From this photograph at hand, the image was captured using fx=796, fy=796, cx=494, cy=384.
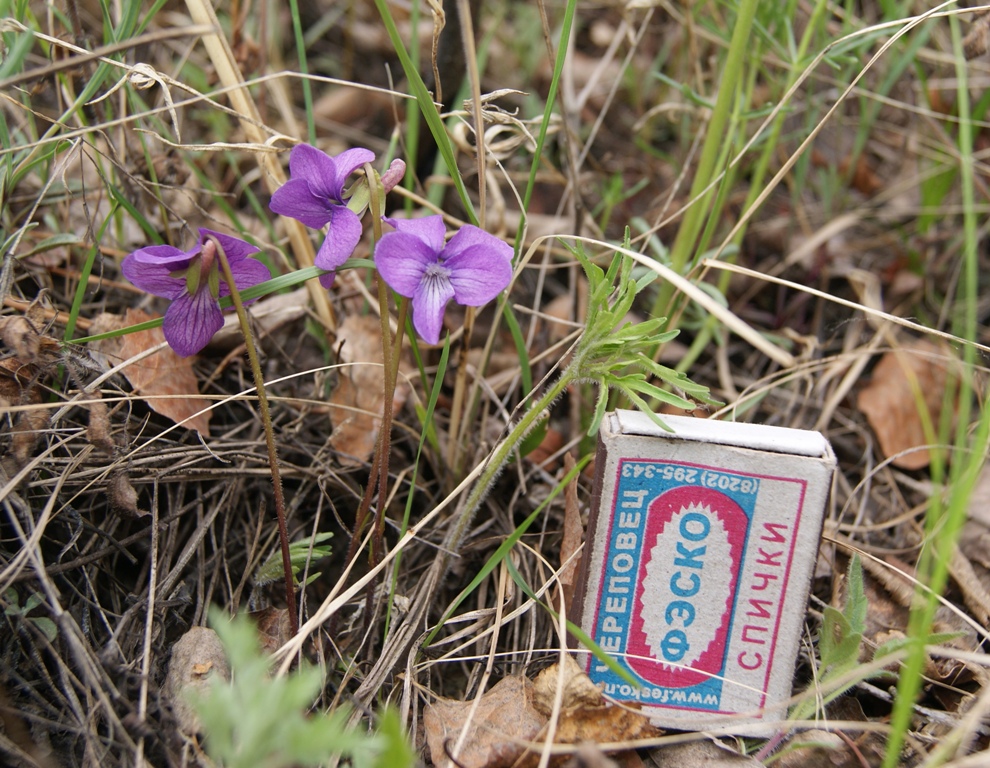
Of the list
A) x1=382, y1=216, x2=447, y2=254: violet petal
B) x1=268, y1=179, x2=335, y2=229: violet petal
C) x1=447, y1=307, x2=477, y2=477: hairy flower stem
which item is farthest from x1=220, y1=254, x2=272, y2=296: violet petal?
x1=447, y1=307, x2=477, y2=477: hairy flower stem

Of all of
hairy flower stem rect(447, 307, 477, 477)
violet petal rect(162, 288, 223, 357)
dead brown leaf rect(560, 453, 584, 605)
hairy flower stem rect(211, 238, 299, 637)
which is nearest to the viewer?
hairy flower stem rect(211, 238, 299, 637)

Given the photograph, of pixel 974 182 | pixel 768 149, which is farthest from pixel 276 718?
pixel 974 182

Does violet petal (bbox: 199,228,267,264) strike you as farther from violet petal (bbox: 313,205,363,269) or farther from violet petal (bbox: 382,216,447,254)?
violet petal (bbox: 382,216,447,254)

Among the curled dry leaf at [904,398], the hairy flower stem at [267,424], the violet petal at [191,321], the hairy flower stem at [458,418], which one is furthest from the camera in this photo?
the curled dry leaf at [904,398]

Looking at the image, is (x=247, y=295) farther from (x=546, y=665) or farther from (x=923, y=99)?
(x=923, y=99)

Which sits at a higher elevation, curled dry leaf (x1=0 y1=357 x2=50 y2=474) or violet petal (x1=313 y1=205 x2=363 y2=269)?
violet petal (x1=313 y1=205 x2=363 y2=269)

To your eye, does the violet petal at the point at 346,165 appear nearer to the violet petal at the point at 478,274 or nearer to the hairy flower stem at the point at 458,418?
the violet petal at the point at 478,274

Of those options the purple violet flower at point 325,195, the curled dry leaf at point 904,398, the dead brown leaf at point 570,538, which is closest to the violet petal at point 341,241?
the purple violet flower at point 325,195
